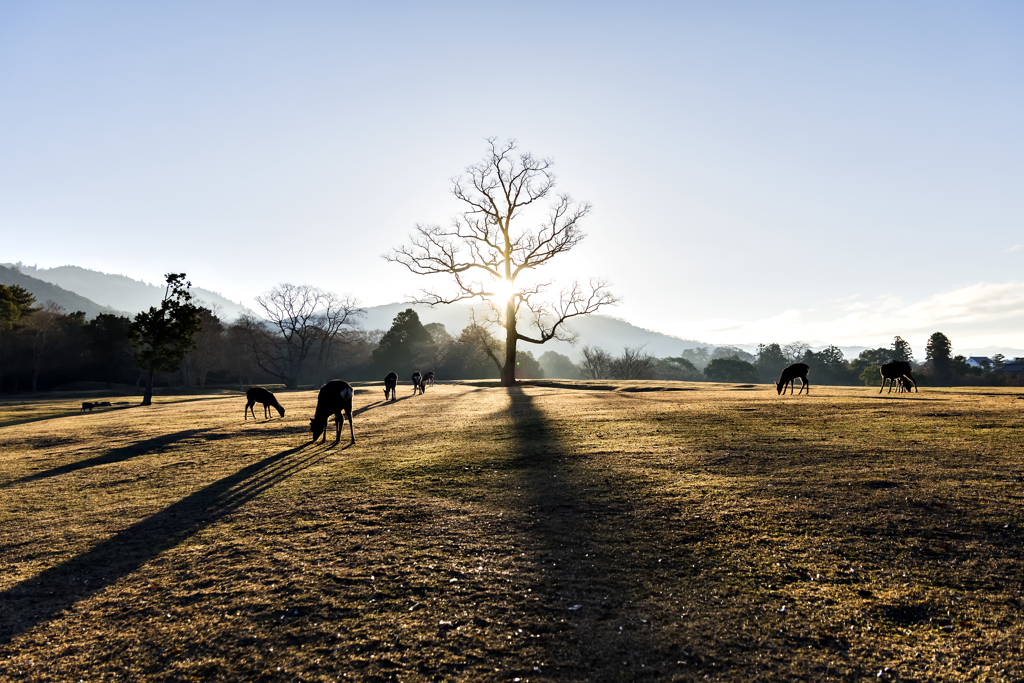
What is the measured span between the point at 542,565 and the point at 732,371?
370 ft

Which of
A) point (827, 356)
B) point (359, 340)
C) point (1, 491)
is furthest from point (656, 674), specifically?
point (827, 356)

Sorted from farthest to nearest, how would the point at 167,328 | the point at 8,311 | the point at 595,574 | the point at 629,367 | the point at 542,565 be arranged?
1. the point at 629,367
2. the point at 8,311
3. the point at 167,328
4. the point at 542,565
5. the point at 595,574

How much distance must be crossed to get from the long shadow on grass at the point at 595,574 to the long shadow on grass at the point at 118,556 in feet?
19.1

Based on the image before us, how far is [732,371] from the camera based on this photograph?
108m

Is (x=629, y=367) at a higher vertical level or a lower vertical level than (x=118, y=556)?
higher

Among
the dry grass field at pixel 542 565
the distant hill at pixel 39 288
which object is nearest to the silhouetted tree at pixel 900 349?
the dry grass field at pixel 542 565

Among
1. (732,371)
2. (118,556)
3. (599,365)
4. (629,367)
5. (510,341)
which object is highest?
(510,341)

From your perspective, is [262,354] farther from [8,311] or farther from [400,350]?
[8,311]

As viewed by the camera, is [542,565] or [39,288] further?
[39,288]

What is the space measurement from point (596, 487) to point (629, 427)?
22.3ft

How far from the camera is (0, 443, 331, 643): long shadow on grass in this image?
6035 millimetres

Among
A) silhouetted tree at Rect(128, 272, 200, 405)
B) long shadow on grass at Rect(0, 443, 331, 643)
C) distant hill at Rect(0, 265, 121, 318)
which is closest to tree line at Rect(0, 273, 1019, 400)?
silhouetted tree at Rect(128, 272, 200, 405)

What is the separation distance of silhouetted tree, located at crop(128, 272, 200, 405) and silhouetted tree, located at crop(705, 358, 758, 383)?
Result: 10056 cm

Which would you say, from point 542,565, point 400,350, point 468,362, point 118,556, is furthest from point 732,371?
point 118,556
